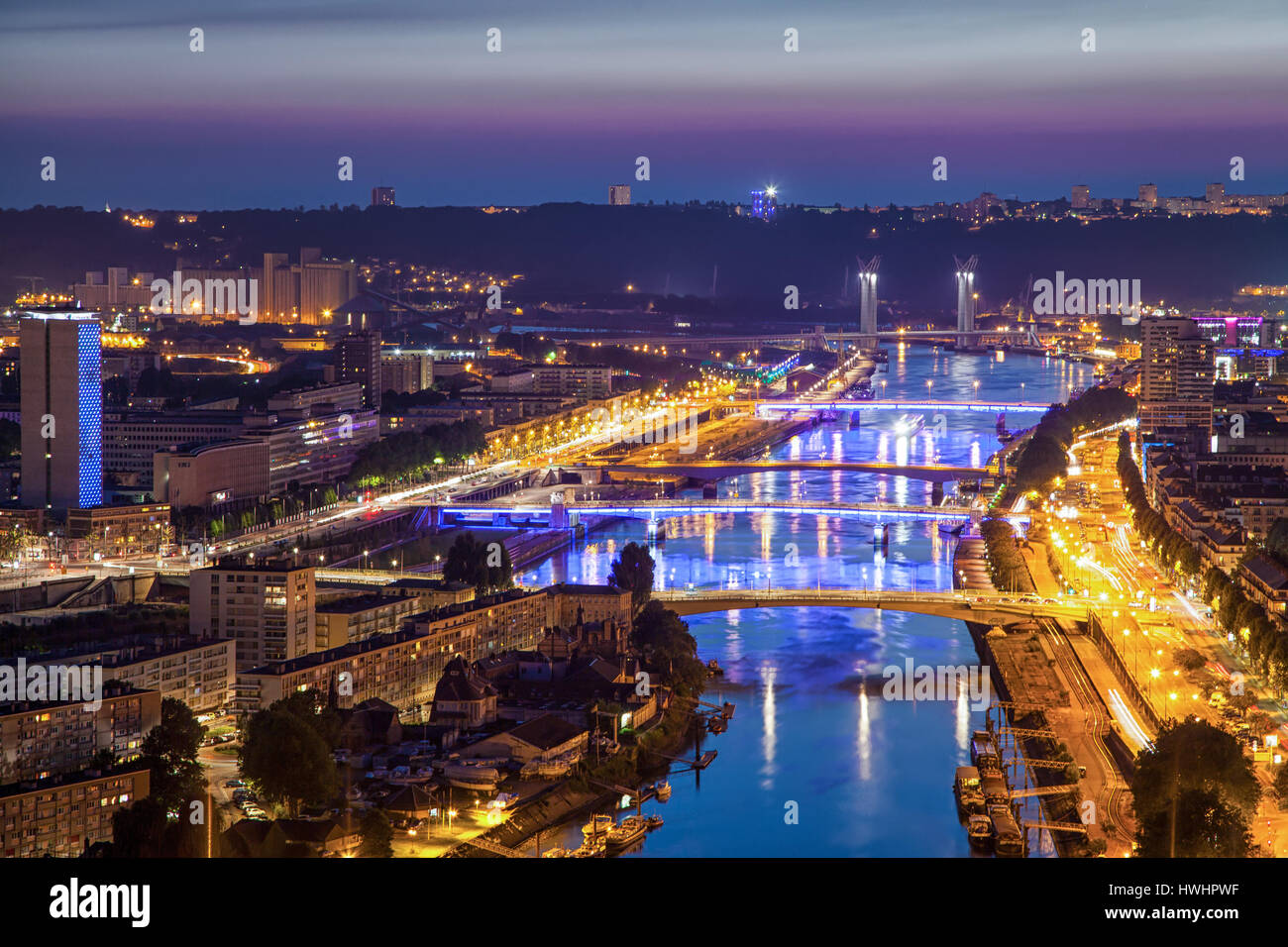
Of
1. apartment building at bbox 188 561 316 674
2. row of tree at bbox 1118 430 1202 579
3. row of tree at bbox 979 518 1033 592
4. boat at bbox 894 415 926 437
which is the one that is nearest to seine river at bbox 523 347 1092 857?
row of tree at bbox 979 518 1033 592

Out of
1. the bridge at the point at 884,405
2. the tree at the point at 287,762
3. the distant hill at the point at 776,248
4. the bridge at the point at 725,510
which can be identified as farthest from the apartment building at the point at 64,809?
the distant hill at the point at 776,248

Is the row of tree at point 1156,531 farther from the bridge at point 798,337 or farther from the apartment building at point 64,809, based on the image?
the bridge at point 798,337

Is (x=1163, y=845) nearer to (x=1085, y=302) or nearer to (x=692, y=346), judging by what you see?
(x=692, y=346)

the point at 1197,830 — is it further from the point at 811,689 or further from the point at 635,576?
the point at 635,576

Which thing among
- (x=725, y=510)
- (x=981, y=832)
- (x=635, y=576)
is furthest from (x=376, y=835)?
(x=725, y=510)
